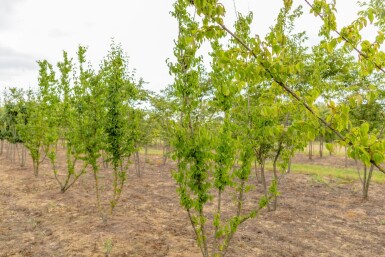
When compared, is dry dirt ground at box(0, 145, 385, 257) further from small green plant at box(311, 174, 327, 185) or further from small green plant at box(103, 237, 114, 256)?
small green plant at box(311, 174, 327, 185)

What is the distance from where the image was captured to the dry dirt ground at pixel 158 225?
6922 millimetres

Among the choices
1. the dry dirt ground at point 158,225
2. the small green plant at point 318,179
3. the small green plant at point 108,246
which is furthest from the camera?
the small green plant at point 318,179

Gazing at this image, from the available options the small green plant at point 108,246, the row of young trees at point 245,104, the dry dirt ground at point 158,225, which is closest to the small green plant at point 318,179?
the dry dirt ground at point 158,225

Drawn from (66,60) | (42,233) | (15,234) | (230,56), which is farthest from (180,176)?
(66,60)

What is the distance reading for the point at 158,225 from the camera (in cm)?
848

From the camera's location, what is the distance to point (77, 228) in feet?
Result: 26.4

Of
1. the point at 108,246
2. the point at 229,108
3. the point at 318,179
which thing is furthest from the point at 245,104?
the point at 318,179

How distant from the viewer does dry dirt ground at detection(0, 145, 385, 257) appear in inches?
273

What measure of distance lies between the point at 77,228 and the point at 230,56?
729cm

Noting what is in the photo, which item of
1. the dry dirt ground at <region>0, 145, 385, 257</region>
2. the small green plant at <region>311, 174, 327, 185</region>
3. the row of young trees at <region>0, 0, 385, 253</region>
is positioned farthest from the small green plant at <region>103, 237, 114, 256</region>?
the small green plant at <region>311, 174, 327, 185</region>

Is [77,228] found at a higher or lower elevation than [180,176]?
lower

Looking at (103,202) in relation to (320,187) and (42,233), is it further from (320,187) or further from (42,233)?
(320,187)

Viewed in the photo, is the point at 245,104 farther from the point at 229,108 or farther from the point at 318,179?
the point at 318,179

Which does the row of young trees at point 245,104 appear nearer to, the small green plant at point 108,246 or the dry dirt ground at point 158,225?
the dry dirt ground at point 158,225
